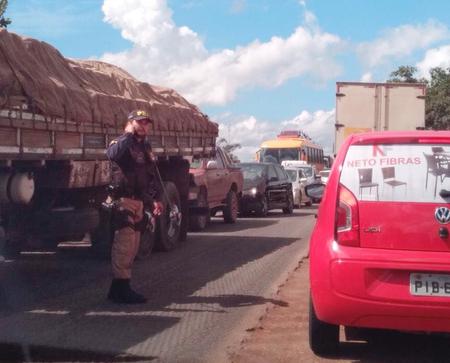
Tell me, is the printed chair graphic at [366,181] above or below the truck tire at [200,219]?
above

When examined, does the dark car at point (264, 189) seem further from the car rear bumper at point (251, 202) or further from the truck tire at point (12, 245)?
the truck tire at point (12, 245)

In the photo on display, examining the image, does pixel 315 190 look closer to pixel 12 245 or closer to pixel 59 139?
pixel 59 139

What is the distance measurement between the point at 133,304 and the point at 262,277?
2541 millimetres

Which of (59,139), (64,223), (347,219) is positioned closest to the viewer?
(347,219)

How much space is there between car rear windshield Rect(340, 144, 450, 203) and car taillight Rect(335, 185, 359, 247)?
5 centimetres

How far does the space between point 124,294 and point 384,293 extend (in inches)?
131

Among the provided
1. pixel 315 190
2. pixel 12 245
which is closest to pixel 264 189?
pixel 12 245

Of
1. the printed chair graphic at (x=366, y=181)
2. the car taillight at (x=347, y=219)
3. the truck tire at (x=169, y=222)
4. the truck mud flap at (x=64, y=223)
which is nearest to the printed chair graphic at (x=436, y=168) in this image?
the printed chair graphic at (x=366, y=181)

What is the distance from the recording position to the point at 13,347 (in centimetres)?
630

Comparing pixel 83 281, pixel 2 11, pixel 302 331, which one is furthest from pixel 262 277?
pixel 2 11

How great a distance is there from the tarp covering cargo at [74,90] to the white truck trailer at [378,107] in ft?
24.9

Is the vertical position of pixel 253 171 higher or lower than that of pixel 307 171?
lower

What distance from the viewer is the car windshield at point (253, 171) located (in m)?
23.3

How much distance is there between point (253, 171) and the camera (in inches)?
930
